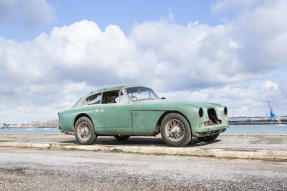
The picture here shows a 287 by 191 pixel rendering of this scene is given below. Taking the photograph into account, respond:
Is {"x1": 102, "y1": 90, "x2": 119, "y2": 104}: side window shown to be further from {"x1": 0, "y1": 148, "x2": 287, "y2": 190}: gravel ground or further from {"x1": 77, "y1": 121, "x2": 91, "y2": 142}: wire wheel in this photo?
{"x1": 0, "y1": 148, "x2": 287, "y2": 190}: gravel ground

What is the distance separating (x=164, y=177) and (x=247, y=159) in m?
1.97

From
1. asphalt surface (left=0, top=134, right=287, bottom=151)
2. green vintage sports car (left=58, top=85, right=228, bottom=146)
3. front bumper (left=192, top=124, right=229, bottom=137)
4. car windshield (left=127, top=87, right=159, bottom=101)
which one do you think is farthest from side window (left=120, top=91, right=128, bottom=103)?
front bumper (left=192, top=124, right=229, bottom=137)

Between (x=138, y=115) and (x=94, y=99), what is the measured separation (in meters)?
1.82

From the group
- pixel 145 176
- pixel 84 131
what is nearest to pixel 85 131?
pixel 84 131

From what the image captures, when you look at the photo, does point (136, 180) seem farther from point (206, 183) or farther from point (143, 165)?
point (143, 165)

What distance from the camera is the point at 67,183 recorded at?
9.36 feet

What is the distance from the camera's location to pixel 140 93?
281 inches

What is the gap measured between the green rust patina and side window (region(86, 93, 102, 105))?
11 centimetres

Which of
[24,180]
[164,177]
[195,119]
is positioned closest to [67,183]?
[24,180]

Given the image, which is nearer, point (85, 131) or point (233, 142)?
point (233, 142)

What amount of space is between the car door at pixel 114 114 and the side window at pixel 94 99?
0.14 m

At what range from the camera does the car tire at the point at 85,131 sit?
7320mm

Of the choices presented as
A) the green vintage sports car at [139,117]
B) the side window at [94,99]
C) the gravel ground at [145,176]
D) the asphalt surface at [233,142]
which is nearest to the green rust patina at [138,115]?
the green vintage sports car at [139,117]

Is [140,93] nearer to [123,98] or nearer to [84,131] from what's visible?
[123,98]
